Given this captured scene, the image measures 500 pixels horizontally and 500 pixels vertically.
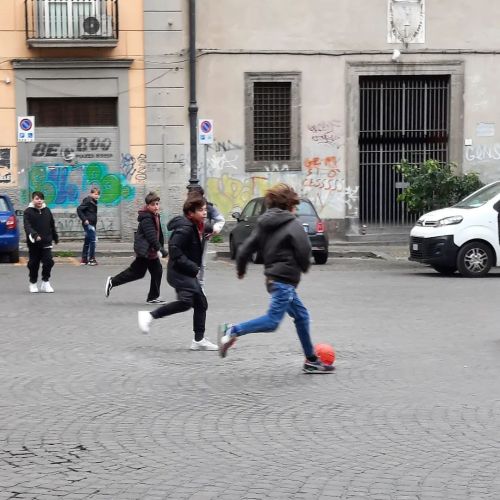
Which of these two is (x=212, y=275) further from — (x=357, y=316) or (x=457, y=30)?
(x=457, y=30)

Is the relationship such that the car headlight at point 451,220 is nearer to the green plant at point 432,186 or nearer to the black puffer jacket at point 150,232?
the green plant at point 432,186

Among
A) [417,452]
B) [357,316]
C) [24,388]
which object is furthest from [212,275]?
[417,452]

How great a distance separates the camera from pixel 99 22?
24.2 meters

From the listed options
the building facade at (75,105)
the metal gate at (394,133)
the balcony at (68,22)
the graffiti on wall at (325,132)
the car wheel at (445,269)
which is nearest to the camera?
the car wheel at (445,269)

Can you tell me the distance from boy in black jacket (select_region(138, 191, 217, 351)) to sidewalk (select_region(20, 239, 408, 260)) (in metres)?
12.2

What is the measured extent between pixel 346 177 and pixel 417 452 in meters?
19.6

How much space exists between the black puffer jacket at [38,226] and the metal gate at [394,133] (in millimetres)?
12011

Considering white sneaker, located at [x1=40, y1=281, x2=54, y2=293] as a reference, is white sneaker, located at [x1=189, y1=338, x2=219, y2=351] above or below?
above

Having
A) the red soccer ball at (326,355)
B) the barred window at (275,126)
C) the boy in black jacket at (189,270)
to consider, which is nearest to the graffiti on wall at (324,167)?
the barred window at (275,126)

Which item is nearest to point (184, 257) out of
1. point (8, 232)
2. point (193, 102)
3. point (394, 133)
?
point (8, 232)

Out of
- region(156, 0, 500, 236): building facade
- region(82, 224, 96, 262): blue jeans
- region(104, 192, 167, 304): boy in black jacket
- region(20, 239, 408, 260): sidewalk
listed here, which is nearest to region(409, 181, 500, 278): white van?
region(20, 239, 408, 260): sidewalk

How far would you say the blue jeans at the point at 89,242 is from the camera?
789 inches

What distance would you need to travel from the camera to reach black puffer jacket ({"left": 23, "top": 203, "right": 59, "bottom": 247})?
15004 millimetres

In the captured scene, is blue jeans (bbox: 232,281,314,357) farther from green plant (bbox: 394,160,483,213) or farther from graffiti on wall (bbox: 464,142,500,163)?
graffiti on wall (bbox: 464,142,500,163)
